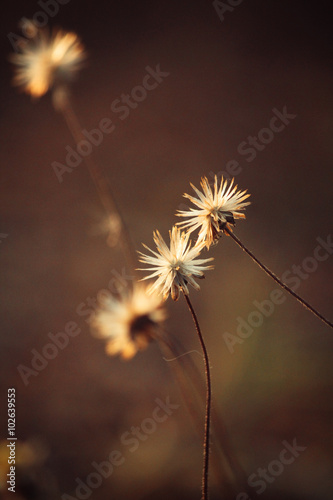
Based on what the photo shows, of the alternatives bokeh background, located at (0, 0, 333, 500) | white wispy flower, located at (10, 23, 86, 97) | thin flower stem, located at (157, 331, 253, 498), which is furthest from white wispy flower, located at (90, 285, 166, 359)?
white wispy flower, located at (10, 23, 86, 97)

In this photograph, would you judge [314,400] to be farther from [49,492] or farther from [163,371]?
[49,492]

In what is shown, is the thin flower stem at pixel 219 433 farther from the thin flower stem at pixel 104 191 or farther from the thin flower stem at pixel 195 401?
the thin flower stem at pixel 104 191

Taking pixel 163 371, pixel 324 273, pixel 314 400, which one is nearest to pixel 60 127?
pixel 163 371

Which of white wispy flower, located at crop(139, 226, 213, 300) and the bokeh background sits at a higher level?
the bokeh background

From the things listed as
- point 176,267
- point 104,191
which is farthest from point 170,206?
point 176,267

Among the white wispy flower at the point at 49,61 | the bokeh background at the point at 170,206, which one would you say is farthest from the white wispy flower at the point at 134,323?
the white wispy flower at the point at 49,61

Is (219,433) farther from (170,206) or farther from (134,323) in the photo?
(170,206)

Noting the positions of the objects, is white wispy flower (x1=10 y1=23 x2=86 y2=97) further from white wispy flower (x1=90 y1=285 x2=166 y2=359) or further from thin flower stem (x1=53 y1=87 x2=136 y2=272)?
white wispy flower (x1=90 y1=285 x2=166 y2=359)
